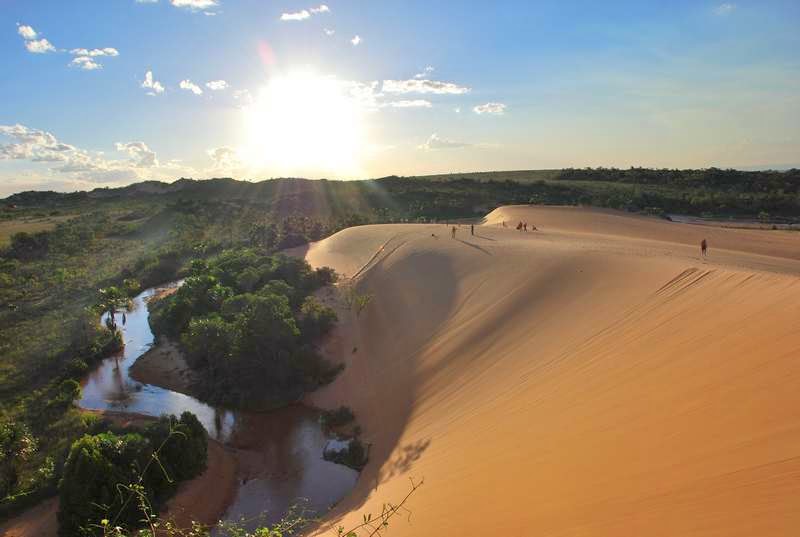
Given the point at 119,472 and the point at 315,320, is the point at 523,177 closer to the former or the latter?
the point at 315,320

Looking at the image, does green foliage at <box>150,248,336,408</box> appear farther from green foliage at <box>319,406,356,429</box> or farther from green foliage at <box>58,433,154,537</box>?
green foliage at <box>58,433,154,537</box>

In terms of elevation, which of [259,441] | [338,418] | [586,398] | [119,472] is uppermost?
[586,398]

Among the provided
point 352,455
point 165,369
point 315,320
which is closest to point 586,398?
point 352,455

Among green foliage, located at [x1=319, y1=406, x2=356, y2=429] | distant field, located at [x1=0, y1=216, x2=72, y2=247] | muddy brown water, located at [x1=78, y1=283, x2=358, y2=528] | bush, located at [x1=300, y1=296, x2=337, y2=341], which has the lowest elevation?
muddy brown water, located at [x1=78, y1=283, x2=358, y2=528]

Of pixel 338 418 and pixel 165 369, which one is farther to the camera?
pixel 165 369

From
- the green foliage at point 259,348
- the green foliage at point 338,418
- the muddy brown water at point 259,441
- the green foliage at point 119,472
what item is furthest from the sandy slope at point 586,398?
the green foliage at point 119,472

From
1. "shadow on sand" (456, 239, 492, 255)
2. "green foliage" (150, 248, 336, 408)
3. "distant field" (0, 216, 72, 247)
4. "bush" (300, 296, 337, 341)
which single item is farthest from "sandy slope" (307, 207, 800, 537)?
"distant field" (0, 216, 72, 247)

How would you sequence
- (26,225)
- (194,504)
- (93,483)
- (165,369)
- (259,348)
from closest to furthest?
(93,483) → (194,504) → (259,348) → (165,369) → (26,225)
